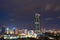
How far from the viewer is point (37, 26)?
303 ft

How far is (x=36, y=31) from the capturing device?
92688 mm

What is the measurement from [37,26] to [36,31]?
2.45 meters
